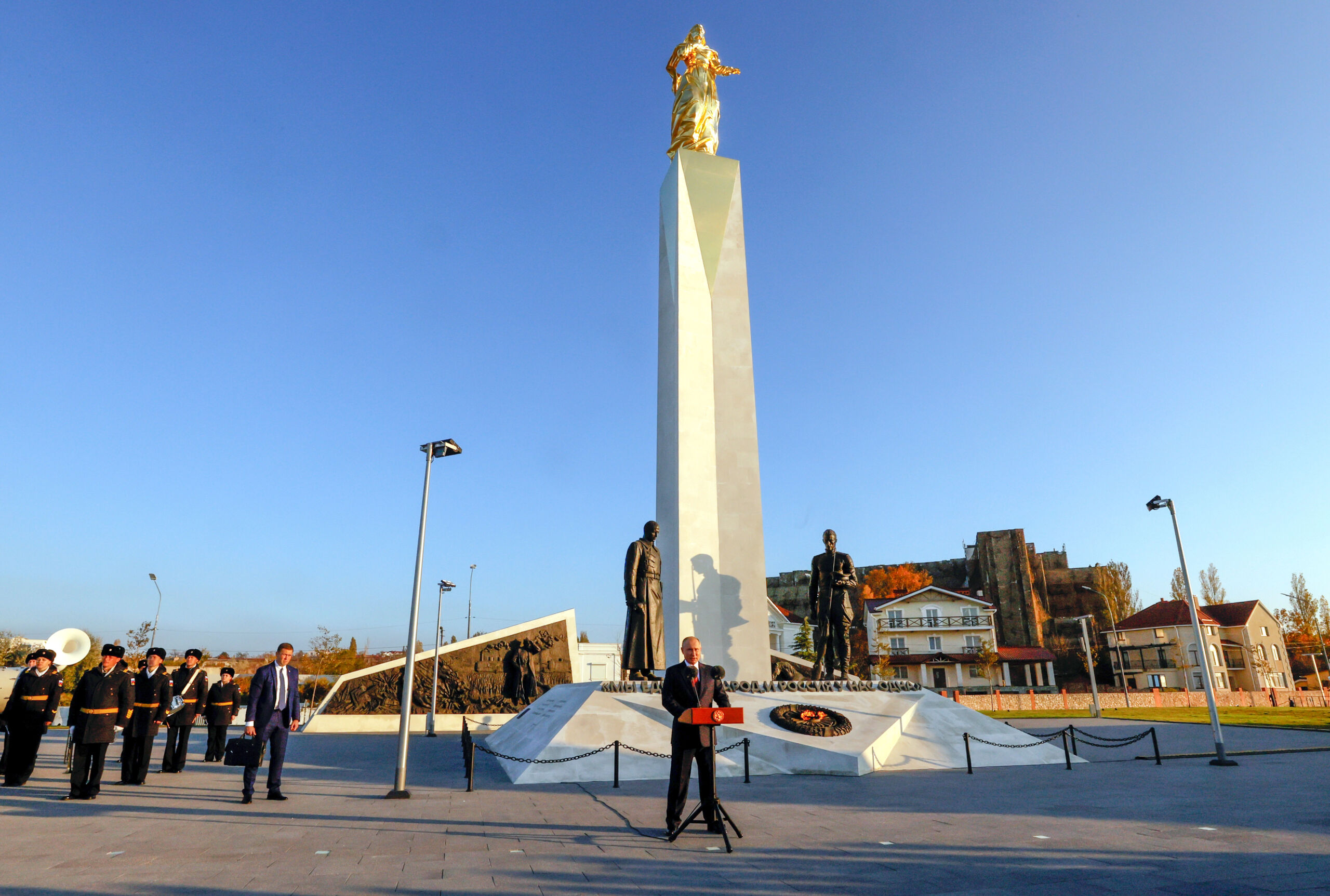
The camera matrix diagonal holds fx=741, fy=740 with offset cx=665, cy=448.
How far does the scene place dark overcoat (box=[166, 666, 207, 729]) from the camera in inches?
407

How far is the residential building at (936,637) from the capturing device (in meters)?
46.8

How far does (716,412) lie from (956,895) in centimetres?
1425

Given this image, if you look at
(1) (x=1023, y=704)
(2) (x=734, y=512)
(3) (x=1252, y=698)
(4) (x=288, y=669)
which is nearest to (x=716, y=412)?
(2) (x=734, y=512)

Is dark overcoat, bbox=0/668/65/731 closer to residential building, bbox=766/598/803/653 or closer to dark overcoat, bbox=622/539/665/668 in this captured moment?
dark overcoat, bbox=622/539/665/668

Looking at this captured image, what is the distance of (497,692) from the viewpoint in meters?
23.2

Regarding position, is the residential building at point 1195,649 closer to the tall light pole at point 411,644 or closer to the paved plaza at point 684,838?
the paved plaza at point 684,838

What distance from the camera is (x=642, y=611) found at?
1305 centimetres

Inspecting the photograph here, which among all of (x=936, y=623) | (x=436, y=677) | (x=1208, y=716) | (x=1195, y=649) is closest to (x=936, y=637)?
(x=936, y=623)

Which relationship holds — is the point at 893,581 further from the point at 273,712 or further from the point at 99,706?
the point at 99,706

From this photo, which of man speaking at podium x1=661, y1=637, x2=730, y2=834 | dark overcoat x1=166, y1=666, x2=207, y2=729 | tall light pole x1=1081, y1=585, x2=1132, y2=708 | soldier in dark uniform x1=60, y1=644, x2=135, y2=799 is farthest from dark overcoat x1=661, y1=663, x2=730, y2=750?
tall light pole x1=1081, y1=585, x2=1132, y2=708

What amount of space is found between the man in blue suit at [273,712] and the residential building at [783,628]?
4062 cm

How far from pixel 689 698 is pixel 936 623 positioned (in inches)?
1818

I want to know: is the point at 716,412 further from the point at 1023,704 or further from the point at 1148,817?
the point at 1023,704

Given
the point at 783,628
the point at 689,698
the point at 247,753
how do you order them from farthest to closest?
the point at 783,628
the point at 247,753
the point at 689,698
